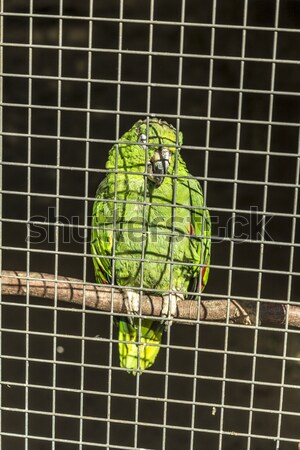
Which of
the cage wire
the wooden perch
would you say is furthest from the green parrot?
the cage wire

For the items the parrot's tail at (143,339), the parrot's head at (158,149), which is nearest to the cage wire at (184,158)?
the parrot's tail at (143,339)

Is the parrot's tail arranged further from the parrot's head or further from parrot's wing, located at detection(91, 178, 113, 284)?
the parrot's head

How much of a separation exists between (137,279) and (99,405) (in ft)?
3.97

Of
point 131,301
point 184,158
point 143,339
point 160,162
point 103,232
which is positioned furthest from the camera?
point 184,158

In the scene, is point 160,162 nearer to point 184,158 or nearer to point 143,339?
point 143,339

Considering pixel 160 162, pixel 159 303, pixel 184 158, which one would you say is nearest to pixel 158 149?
pixel 160 162

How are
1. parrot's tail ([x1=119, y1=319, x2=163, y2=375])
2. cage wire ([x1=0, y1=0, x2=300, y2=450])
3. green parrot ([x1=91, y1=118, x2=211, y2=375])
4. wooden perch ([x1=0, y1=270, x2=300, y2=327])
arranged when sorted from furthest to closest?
cage wire ([x1=0, y1=0, x2=300, y2=450])
parrot's tail ([x1=119, y1=319, x2=163, y2=375])
green parrot ([x1=91, y1=118, x2=211, y2=375])
wooden perch ([x1=0, y1=270, x2=300, y2=327])

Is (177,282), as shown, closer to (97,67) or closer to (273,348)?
(273,348)

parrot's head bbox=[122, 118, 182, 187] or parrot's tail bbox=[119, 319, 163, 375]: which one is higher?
parrot's head bbox=[122, 118, 182, 187]

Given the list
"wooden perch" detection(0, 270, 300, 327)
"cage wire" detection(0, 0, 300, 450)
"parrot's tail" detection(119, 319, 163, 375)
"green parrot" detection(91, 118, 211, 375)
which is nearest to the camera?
"wooden perch" detection(0, 270, 300, 327)

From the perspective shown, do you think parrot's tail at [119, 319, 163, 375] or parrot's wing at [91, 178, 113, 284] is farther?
parrot's tail at [119, 319, 163, 375]

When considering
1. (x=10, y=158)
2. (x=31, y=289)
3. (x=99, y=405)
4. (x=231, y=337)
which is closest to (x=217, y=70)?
(x=10, y=158)

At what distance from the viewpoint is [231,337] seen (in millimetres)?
2820

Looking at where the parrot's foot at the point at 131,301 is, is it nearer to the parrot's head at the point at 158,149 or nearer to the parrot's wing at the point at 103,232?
the parrot's wing at the point at 103,232
